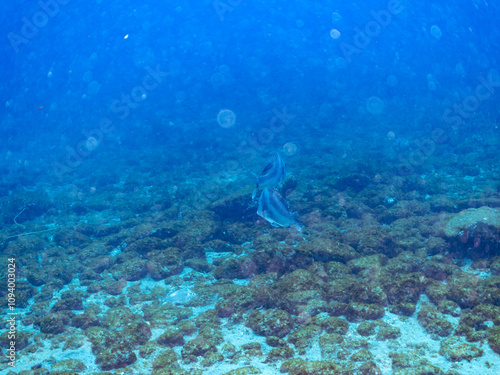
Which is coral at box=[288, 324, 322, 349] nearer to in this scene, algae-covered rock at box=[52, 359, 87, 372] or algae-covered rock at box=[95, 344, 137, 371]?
algae-covered rock at box=[95, 344, 137, 371]

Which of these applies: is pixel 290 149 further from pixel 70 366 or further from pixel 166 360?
pixel 70 366

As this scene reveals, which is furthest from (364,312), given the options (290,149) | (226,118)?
(226,118)

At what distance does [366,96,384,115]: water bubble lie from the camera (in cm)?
3301

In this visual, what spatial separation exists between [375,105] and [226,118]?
54.0 feet

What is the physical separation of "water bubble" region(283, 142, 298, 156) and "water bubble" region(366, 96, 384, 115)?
15056 mm

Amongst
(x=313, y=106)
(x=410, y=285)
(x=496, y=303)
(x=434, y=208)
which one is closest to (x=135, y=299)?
(x=410, y=285)

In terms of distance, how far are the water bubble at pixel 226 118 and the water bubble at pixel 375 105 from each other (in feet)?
47.0

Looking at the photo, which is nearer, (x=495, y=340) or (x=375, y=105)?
(x=495, y=340)

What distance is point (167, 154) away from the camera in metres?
21.4

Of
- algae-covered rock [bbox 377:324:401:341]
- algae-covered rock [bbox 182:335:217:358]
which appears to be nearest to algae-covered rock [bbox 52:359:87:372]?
algae-covered rock [bbox 182:335:217:358]

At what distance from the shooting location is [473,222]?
247 inches

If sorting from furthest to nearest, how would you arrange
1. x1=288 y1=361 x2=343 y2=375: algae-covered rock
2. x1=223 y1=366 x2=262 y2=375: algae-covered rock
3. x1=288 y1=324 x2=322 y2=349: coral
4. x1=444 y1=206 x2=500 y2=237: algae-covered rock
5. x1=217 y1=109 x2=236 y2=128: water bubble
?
x1=217 y1=109 x2=236 y2=128: water bubble → x1=444 y1=206 x2=500 y2=237: algae-covered rock → x1=288 y1=324 x2=322 y2=349: coral → x1=223 y1=366 x2=262 y2=375: algae-covered rock → x1=288 y1=361 x2=343 y2=375: algae-covered rock

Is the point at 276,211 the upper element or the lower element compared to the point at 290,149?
upper

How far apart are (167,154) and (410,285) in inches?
737
